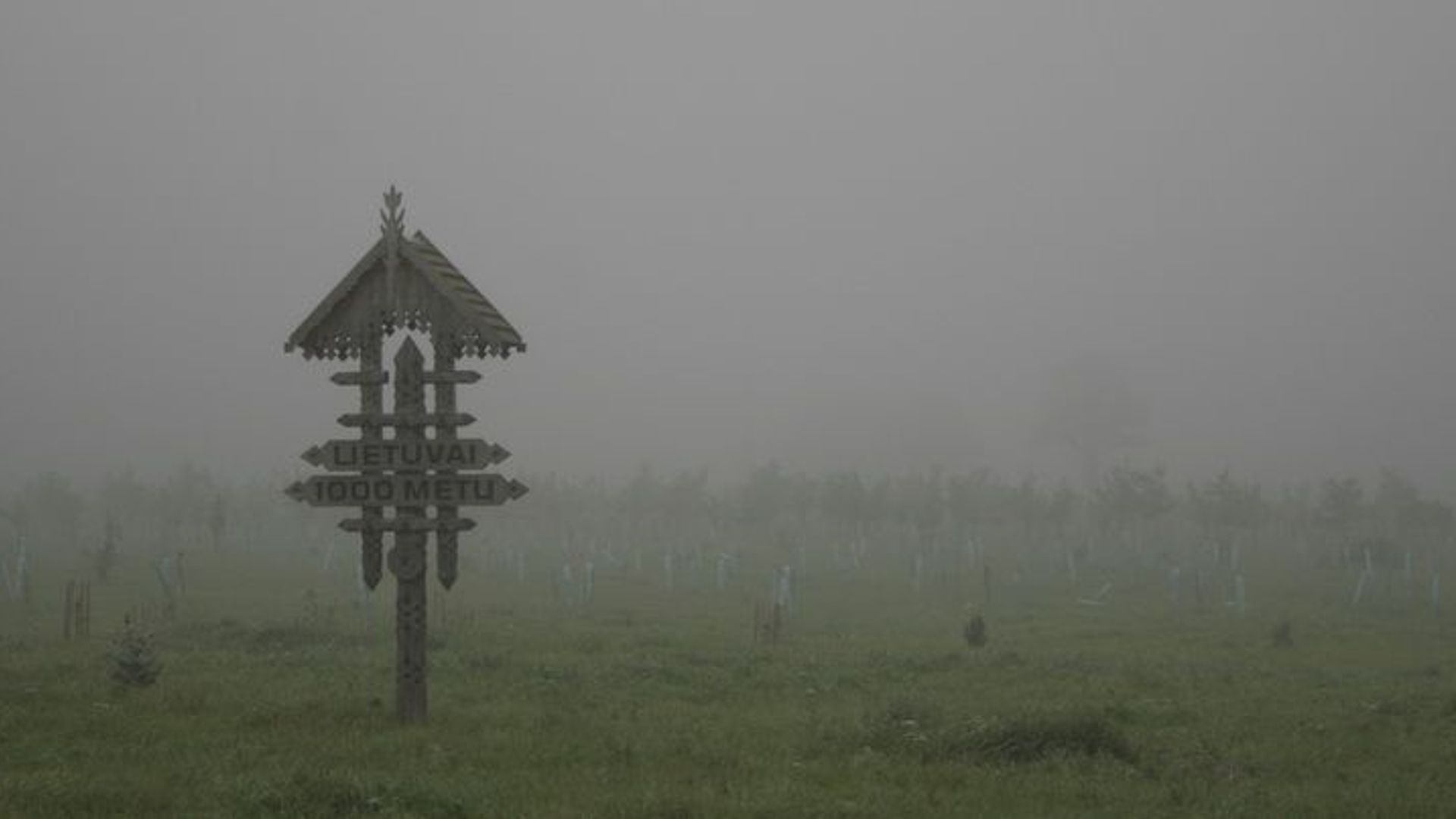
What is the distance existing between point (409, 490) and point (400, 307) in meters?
2.70

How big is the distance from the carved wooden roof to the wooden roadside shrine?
0.6 inches

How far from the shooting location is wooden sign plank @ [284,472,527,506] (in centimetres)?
1806

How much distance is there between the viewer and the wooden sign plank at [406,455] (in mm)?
18109

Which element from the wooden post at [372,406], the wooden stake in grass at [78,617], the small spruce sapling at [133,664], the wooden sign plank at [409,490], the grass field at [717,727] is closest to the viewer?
the grass field at [717,727]

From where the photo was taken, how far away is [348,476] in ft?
60.3

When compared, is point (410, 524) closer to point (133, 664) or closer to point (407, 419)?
point (407, 419)

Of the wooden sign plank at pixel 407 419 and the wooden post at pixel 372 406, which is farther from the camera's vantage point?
the wooden post at pixel 372 406

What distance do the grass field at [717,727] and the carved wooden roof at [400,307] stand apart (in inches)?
216

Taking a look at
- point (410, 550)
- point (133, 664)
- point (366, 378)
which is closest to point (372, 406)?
point (366, 378)

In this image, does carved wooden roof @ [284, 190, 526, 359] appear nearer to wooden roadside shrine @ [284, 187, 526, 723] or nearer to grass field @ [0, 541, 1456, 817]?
wooden roadside shrine @ [284, 187, 526, 723]

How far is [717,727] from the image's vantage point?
1805 centimetres

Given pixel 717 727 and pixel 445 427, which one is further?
pixel 445 427

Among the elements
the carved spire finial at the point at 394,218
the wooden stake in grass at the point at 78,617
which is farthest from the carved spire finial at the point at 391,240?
the wooden stake in grass at the point at 78,617

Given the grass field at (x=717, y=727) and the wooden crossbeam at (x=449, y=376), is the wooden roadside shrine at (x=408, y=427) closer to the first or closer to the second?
the wooden crossbeam at (x=449, y=376)
